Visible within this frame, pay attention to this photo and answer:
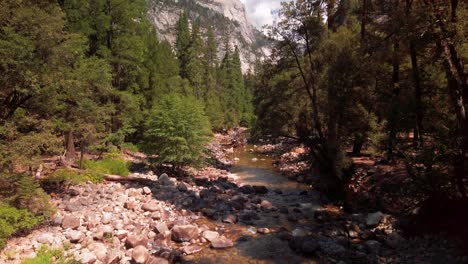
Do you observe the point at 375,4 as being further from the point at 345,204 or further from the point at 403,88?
the point at 345,204

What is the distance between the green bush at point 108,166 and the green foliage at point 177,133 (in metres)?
1.84

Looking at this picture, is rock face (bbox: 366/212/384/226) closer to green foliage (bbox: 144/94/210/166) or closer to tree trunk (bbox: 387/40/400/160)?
tree trunk (bbox: 387/40/400/160)

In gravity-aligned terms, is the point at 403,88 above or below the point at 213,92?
below

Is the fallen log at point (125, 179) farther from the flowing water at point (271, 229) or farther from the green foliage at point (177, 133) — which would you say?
the flowing water at point (271, 229)

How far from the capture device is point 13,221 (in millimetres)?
9062

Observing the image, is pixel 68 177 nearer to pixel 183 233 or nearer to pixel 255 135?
pixel 183 233

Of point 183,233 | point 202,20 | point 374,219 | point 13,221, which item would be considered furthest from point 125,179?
point 202,20

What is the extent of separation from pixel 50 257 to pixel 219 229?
596 centimetres

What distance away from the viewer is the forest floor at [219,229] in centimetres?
960

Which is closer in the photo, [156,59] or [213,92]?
[156,59]

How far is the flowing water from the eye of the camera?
1012 centimetres

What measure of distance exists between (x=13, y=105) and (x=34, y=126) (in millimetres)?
1039

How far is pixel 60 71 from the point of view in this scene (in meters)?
11.6

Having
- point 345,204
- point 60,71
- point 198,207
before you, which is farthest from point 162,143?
point 345,204
